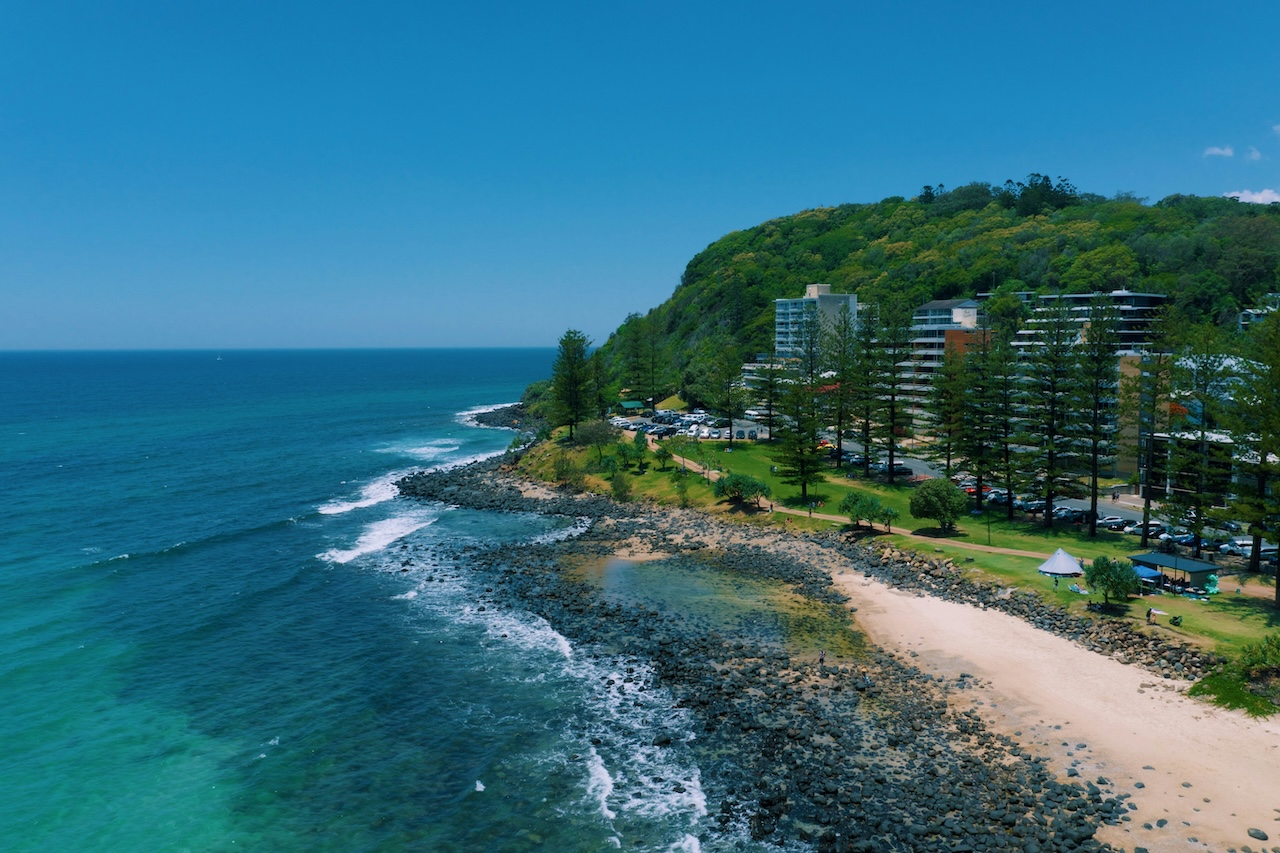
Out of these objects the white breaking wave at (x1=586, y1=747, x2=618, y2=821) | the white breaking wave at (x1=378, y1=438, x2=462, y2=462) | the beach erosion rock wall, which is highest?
the white breaking wave at (x1=378, y1=438, x2=462, y2=462)

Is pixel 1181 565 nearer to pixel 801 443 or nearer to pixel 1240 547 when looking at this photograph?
pixel 1240 547

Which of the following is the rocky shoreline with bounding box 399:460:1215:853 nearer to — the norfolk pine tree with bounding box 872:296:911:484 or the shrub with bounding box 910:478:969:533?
the shrub with bounding box 910:478:969:533

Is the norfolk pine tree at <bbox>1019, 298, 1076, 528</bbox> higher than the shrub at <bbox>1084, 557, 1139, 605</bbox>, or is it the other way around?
the norfolk pine tree at <bbox>1019, 298, 1076, 528</bbox>

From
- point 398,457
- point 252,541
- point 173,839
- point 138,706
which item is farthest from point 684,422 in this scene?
point 173,839

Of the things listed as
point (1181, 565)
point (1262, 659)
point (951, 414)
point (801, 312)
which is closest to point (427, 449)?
point (801, 312)

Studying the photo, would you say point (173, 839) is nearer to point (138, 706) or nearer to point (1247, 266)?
point (138, 706)

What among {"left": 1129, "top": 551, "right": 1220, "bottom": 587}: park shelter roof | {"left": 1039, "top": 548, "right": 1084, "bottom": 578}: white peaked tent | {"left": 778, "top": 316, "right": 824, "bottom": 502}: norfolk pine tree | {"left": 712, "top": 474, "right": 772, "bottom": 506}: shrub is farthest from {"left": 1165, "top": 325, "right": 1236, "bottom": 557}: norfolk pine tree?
{"left": 712, "top": 474, "right": 772, "bottom": 506}: shrub

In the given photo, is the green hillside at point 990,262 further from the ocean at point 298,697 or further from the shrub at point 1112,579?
the ocean at point 298,697
